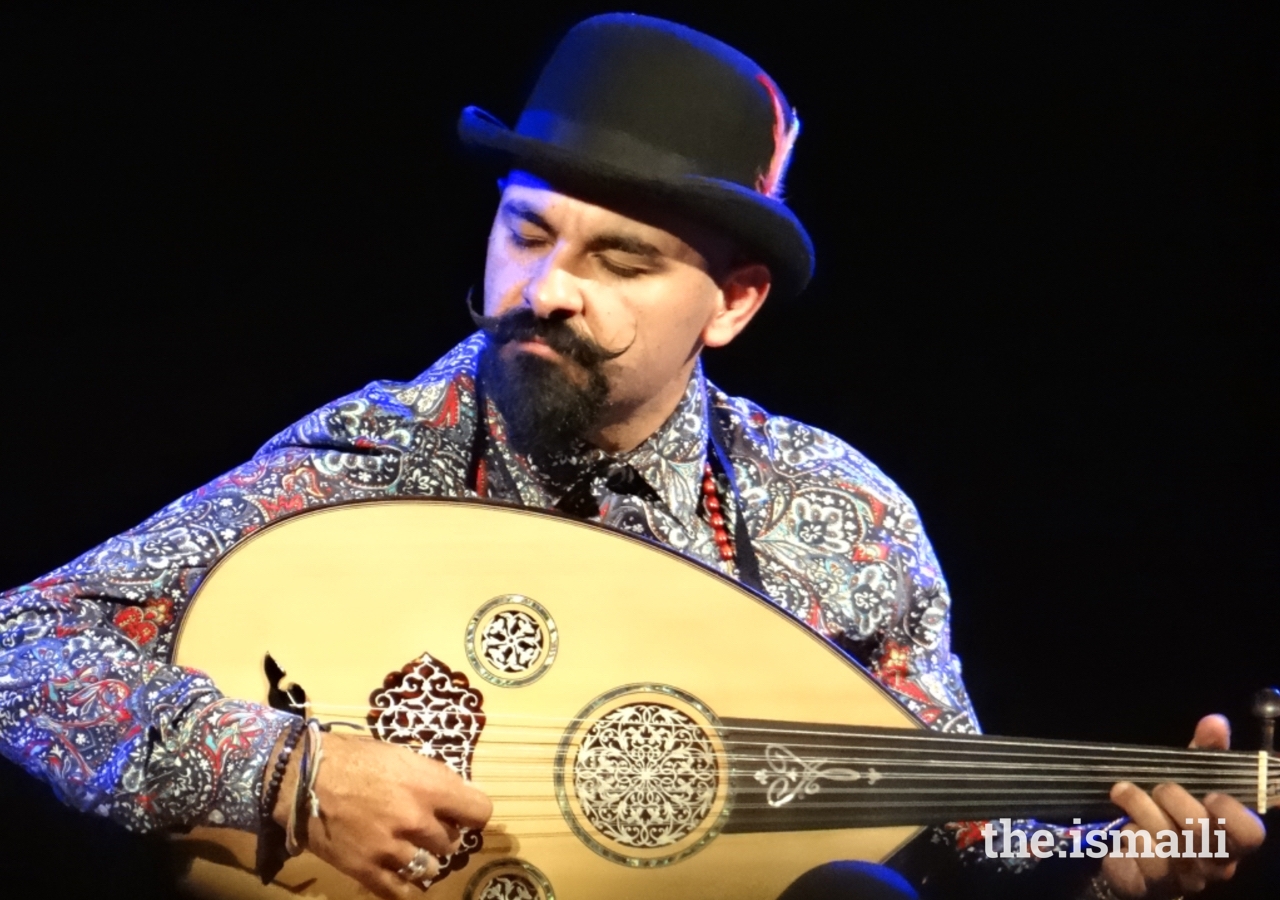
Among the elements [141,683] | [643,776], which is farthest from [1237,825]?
[141,683]

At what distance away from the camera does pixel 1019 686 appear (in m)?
2.74

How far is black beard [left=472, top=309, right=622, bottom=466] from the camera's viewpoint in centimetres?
185

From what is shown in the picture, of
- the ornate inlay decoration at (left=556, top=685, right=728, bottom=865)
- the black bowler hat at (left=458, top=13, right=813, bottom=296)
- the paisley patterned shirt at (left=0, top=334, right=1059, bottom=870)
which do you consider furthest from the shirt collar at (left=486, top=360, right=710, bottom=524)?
the ornate inlay decoration at (left=556, top=685, right=728, bottom=865)

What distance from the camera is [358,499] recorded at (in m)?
1.70

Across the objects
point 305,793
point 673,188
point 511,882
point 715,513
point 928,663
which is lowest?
point 511,882

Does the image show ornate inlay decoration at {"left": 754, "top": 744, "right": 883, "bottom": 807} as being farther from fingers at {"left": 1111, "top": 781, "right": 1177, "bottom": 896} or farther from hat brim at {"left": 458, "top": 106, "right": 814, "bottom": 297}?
hat brim at {"left": 458, "top": 106, "right": 814, "bottom": 297}

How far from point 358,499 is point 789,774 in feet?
2.14

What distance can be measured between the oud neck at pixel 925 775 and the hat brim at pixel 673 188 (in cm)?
68

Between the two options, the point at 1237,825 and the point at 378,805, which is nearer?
the point at 378,805

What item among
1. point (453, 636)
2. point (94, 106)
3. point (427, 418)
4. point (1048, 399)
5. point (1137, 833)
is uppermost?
point (94, 106)

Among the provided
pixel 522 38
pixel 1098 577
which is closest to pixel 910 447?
pixel 1098 577

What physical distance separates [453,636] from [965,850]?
88 cm

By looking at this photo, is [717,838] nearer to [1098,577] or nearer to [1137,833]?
[1137,833]

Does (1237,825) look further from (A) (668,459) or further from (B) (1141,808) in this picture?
(A) (668,459)
